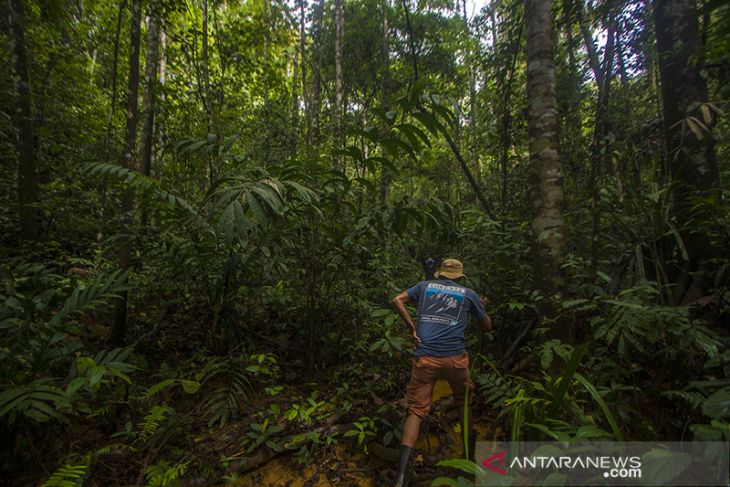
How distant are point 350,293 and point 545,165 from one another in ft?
8.13

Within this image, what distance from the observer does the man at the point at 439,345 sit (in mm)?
2580

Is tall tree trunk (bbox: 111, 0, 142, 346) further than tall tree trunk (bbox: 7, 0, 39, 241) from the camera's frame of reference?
No

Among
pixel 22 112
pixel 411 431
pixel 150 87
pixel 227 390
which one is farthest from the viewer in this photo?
pixel 150 87

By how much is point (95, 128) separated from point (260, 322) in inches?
205

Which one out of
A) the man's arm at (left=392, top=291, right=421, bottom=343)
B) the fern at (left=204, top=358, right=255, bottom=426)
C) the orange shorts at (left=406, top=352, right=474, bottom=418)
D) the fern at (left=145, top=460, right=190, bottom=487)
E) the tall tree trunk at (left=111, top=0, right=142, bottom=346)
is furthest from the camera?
the tall tree trunk at (left=111, top=0, right=142, bottom=346)

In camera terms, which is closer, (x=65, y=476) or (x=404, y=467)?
(x=65, y=476)

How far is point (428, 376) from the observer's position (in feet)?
8.71

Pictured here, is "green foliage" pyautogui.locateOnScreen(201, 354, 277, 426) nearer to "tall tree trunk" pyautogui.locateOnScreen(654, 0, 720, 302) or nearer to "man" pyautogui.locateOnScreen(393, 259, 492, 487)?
"man" pyautogui.locateOnScreen(393, 259, 492, 487)

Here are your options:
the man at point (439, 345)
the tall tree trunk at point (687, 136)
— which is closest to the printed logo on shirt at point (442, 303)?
the man at point (439, 345)

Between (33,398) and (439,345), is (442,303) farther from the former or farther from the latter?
(33,398)

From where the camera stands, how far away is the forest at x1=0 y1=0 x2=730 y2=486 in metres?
2.32

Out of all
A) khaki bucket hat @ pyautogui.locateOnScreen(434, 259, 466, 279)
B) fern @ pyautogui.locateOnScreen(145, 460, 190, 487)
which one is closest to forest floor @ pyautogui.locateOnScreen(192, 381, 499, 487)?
fern @ pyautogui.locateOnScreen(145, 460, 190, 487)

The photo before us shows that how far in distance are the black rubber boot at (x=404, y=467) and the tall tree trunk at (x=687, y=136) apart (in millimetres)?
2764

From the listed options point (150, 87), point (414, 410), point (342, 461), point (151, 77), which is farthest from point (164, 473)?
point (151, 77)
